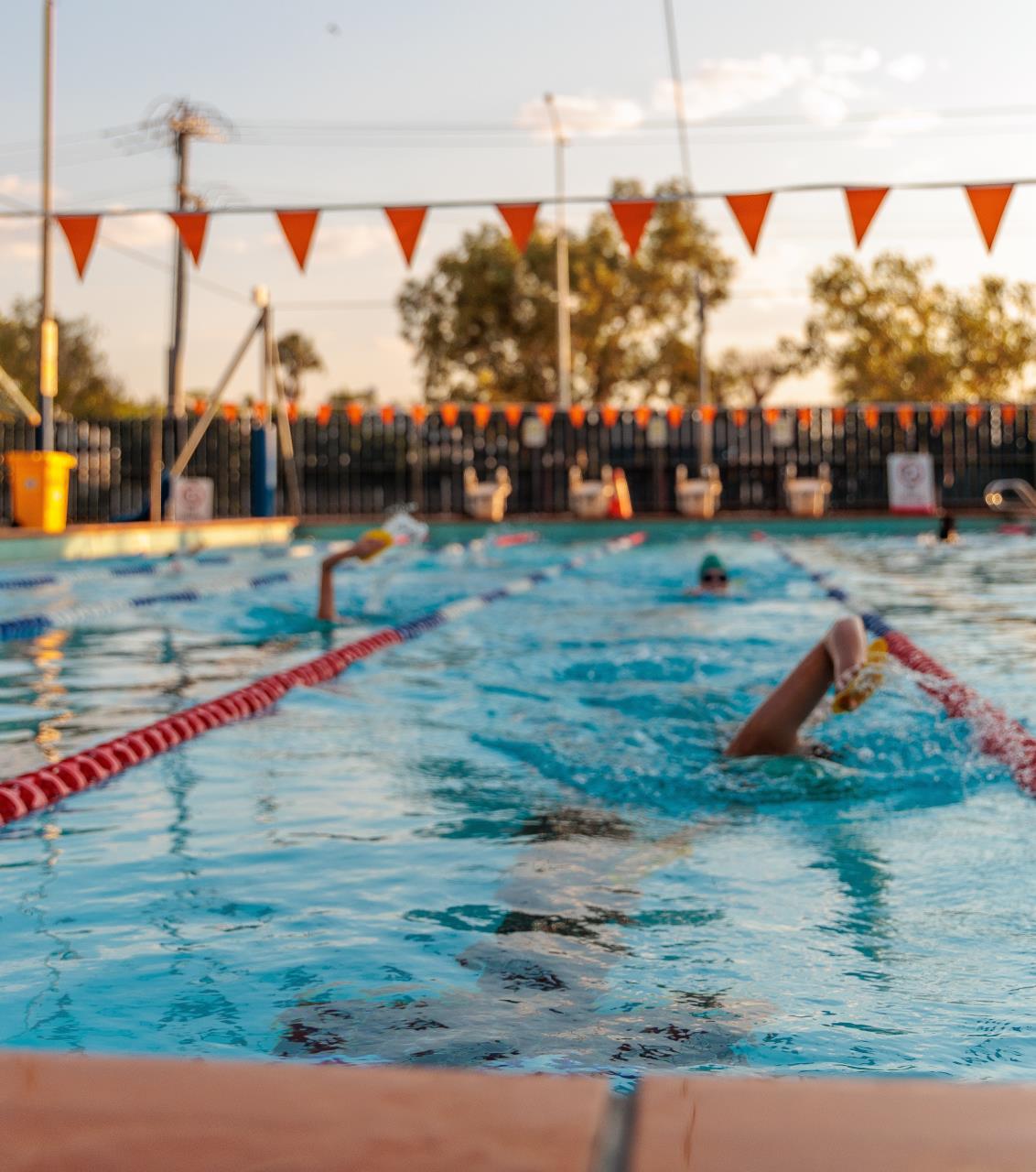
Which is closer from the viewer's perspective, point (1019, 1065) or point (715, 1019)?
point (1019, 1065)

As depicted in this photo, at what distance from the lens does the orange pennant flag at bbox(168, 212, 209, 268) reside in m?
11.6

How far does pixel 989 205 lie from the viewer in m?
11.0

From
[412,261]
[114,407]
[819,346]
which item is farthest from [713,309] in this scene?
[412,261]

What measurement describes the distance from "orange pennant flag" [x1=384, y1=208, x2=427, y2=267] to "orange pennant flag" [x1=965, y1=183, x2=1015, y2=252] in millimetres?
4256

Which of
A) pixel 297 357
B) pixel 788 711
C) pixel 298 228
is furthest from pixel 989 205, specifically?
pixel 297 357

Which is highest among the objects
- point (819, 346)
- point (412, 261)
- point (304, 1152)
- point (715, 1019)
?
point (819, 346)

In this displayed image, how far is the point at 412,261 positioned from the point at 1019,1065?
10.00 metres

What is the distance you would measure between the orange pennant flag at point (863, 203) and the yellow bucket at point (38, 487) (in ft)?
27.6

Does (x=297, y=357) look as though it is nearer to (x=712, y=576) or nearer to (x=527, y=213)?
(x=527, y=213)

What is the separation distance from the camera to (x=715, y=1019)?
2.25 metres

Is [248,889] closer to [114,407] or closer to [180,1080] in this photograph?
[180,1080]

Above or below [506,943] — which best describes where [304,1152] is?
above

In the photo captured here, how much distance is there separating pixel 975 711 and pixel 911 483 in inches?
808

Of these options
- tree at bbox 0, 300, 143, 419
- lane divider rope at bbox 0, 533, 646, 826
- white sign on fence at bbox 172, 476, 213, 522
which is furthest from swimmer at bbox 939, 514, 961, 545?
tree at bbox 0, 300, 143, 419
